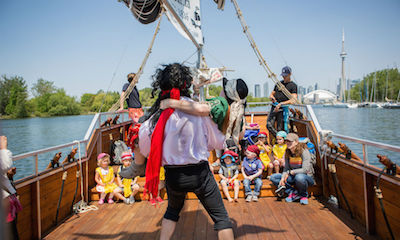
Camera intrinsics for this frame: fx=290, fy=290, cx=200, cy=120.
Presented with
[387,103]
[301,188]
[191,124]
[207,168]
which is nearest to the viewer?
[191,124]

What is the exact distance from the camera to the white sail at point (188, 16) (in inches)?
207

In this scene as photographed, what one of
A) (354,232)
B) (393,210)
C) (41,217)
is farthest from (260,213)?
(41,217)

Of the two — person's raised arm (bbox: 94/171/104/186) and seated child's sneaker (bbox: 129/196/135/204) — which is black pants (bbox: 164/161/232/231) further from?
person's raised arm (bbox: 94/171/104/186)

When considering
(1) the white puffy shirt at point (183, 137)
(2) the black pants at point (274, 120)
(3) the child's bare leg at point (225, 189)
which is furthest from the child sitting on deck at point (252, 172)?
(1) the white puffy shirt at point (183, 137)

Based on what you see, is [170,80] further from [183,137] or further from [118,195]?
[118,195]

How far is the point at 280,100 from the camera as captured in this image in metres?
5.18

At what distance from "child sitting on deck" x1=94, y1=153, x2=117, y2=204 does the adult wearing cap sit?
2202 millimetres

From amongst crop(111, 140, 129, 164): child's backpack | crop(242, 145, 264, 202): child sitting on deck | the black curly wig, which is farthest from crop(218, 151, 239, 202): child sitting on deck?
the black curly wig

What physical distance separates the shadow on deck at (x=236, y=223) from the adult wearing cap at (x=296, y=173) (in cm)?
16

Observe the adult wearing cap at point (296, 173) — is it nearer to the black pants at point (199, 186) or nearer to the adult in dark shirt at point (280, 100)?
the adult in dark shirt at point (280, 100)

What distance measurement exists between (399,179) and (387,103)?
230ft

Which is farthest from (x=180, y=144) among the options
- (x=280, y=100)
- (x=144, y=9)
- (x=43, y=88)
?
(x=43, y=88)

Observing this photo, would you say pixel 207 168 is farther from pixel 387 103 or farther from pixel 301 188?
pixel 387 103

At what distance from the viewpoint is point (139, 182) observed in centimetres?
417
